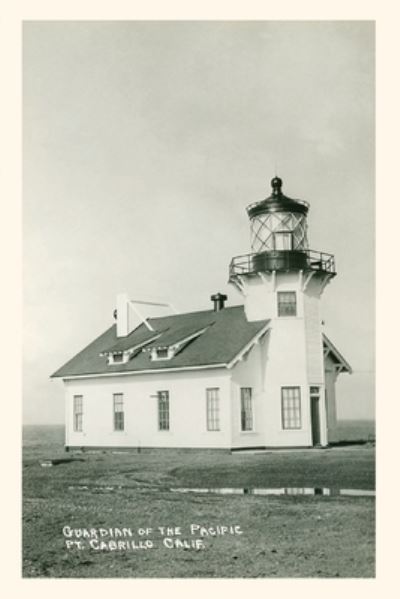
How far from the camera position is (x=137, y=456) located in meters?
24.2

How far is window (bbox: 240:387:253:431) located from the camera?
24656 mm

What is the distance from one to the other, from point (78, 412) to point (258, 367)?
27.2 feet

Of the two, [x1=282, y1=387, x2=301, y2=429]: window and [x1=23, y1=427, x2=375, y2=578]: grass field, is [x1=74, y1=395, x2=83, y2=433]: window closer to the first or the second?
[x1=282, y1=387, x2=301, y2=429]: window

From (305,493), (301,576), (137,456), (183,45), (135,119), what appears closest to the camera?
(301,576)

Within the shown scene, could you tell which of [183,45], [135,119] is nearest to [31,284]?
[135,119]

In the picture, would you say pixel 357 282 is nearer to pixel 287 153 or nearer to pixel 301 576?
pixel 287 153

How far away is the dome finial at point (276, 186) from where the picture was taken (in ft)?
79.2

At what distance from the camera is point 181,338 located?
27.0 meters

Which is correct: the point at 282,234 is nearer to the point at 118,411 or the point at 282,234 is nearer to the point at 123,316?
the point at 123,316

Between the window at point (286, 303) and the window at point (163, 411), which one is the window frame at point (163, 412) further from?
the window at point (286, 303)

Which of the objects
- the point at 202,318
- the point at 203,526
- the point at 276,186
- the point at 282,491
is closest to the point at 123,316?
the point at 202,318

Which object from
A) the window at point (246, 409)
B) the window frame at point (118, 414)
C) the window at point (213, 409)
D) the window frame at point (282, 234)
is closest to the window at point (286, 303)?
the window frame at point (282, 234)

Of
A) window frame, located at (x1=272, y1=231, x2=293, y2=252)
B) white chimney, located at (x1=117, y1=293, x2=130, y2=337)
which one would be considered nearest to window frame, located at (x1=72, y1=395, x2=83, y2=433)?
white chimney, located at (x1=117, y1=293, x2=130, y2=337)

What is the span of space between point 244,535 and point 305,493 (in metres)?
2.72
